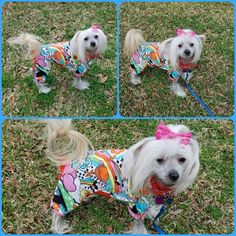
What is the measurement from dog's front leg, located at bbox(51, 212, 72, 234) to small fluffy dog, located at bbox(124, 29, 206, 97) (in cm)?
192

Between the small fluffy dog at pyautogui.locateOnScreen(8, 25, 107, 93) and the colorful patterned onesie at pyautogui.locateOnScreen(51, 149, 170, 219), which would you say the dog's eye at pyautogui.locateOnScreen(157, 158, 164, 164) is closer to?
the colorful patterned onesie at pyautogui.locateOnScreen(51, 149, 170, 219)

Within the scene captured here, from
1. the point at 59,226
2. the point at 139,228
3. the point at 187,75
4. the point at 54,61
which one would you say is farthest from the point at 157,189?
the point at 54,61

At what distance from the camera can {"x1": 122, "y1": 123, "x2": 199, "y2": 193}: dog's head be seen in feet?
7.95

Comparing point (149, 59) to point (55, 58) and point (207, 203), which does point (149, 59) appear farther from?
point (207, 203)

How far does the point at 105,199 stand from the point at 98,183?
55cm

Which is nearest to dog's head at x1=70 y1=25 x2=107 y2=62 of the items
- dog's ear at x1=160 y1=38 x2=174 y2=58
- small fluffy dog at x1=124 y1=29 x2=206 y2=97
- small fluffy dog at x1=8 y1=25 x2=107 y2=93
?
small fluffy dog at x1=8 y1=25 x2=107 y2=93

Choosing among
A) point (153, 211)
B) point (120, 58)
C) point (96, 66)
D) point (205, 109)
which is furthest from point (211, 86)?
point (153, 211)

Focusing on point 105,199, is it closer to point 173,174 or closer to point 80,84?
point 173,174

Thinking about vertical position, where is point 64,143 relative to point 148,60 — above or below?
below

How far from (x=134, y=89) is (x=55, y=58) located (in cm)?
108

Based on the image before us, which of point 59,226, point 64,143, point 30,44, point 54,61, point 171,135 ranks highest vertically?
point 30,44

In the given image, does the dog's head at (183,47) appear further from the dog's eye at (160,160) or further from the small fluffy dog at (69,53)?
the dog's eye at (160,160)

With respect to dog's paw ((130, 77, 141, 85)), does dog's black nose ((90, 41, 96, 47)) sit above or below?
above

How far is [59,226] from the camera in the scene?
3.25 meters
